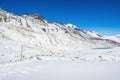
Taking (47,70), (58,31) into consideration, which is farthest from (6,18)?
(47,70)

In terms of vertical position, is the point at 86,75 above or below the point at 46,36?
below

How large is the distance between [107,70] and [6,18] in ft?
385

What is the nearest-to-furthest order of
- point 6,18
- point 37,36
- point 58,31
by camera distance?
point 37,36 → point 6,18 → point 58,31

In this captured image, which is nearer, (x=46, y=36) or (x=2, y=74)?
(x=2, y=74)

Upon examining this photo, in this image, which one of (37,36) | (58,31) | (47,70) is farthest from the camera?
(58,31)

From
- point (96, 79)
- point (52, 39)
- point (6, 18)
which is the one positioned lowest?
point (96, 79)

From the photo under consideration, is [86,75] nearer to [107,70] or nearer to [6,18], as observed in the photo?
[107,70]

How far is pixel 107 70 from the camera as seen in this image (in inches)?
Result: 423

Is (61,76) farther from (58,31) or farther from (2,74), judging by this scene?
(58,31)

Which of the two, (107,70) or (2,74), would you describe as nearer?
(2,74)

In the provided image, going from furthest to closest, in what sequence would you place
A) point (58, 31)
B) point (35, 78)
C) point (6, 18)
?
point (58, 31), point (6, 18), point (35, 78)

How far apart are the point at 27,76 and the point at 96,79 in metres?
2.89

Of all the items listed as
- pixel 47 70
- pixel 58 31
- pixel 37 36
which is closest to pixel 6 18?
pixel 37 36

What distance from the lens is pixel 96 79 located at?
29.2 feet
